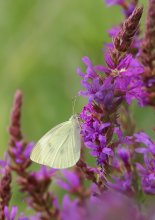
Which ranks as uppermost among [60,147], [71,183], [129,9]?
[129,9]

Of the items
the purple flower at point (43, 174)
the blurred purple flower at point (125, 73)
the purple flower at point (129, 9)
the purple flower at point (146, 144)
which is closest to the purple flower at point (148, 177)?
the purple flower at point (146, 144)

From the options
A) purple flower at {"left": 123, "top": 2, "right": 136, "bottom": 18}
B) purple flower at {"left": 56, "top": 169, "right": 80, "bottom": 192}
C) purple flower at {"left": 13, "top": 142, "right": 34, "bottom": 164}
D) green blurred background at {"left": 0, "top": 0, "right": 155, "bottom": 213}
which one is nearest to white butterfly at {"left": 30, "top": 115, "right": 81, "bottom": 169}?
purple flower at {"left": 13, "top": 142, "right": 34, "bottom": 164}

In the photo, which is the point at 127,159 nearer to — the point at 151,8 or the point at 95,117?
the point at 95,117

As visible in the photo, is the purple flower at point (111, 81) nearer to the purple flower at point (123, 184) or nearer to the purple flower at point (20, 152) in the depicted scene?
the purple flower at point (123, 184)

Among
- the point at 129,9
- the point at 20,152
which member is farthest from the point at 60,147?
the point at 129,9

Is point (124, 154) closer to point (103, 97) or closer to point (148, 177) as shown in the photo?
point (148, 177)

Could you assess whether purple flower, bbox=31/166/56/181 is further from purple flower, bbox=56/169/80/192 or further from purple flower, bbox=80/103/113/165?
purple flower, bbox=80/103/113/165

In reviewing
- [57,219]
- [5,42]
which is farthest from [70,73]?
[57,219]
